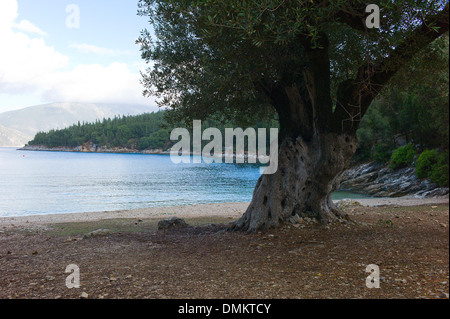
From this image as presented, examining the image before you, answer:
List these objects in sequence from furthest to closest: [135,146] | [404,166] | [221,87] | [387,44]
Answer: [135,146] → [404,166] → [221,87] → [387,44]

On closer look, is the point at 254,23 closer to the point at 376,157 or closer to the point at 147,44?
the point at 147,44

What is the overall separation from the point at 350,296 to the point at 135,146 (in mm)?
198911

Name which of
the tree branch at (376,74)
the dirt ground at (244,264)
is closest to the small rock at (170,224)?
the dirt ground at (244,264)

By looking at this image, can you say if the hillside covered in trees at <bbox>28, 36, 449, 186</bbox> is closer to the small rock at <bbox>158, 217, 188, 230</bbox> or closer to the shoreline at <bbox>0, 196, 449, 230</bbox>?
the shoreline at <bbox>0, 196, 449, 230</bbox>

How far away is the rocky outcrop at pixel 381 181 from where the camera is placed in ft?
96.7

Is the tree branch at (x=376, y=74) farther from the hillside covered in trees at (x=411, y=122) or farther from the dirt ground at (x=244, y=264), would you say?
the dirt ground at (x=244, y=264)

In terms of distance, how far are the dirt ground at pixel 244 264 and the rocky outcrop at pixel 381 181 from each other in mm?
19387

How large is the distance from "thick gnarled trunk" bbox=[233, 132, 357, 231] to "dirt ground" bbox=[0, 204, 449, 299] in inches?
19.3

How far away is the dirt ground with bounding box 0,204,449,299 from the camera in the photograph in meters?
5.37

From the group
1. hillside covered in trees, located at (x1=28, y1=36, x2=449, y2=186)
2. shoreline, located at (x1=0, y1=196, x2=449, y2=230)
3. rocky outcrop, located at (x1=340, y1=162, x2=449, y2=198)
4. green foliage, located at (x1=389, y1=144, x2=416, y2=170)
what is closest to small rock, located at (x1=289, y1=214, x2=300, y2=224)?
hillside covered in trees, located at (x1=28, y1=36, x2=449, y2=186)
